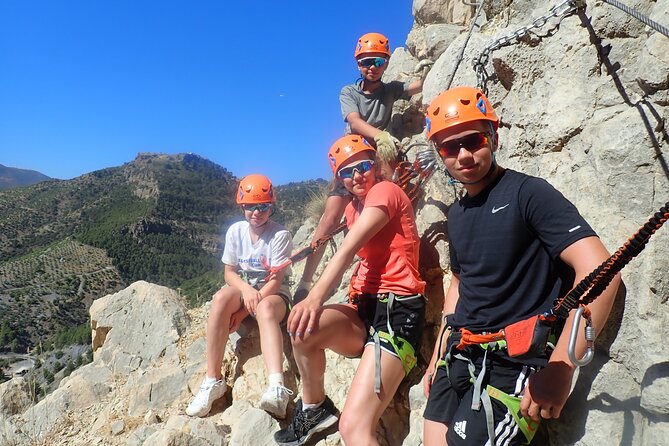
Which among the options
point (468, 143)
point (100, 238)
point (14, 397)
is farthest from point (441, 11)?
point (100, 238)

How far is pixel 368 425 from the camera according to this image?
326 centimetres

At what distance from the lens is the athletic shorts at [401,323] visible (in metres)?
3.54

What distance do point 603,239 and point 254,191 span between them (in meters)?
3.69

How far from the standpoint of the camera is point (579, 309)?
6.53ft

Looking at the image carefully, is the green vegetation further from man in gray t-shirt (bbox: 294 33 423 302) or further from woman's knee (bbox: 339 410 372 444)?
woman's knee (bbox: 339 410 372 444)

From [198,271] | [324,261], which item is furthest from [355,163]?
[198,271]

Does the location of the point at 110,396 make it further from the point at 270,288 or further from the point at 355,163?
the point at 355,163

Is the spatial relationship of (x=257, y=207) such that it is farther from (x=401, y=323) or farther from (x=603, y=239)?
(x=603, y=239)

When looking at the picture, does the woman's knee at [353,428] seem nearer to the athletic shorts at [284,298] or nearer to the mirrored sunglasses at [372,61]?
the athletic shorts at [284,298]

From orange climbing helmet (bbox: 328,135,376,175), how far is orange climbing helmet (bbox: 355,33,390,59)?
2.52 meters

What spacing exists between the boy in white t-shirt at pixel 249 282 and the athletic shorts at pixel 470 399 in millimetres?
2109

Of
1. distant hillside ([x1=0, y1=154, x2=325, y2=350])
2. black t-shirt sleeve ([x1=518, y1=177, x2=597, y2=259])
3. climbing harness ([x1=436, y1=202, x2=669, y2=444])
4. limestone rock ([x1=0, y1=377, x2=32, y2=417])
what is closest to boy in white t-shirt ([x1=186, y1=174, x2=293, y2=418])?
climbing harness ([x1=436, y1=202, x2=669, y2=444])

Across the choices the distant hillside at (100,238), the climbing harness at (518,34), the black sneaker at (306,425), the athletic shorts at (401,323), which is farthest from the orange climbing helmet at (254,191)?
the distant hillside at (100,238)

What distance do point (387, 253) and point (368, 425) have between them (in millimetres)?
1310
